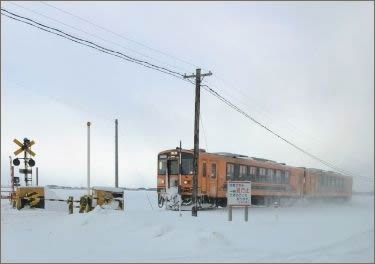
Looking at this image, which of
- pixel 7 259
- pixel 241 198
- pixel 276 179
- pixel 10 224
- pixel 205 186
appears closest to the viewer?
pixel 7 259

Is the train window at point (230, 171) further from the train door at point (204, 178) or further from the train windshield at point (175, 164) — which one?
the train windshield at point (175, 164)

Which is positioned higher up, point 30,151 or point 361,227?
point 30,151

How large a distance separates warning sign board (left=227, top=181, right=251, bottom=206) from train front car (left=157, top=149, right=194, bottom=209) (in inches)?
331

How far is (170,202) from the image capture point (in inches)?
1065

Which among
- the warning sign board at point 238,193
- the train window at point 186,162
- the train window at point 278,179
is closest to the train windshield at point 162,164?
the train window at point 186,162

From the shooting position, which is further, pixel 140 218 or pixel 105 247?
pixel 140 218

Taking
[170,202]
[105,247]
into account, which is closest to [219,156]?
[170,202]

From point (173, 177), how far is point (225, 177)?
3095mm

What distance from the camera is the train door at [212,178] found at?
27250 mm

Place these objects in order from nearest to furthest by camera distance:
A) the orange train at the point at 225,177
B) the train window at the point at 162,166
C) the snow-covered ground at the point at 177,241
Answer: the snow-covered ground at the point at 177,241 < the orange train at the point at 225,177 < the train window at the point at 162,166

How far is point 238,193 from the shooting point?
58.8 ft

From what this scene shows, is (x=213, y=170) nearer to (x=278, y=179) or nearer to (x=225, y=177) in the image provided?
(x=225, y=177)

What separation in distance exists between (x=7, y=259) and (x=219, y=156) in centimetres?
1890

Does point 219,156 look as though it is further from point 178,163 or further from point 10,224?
point 10,224
